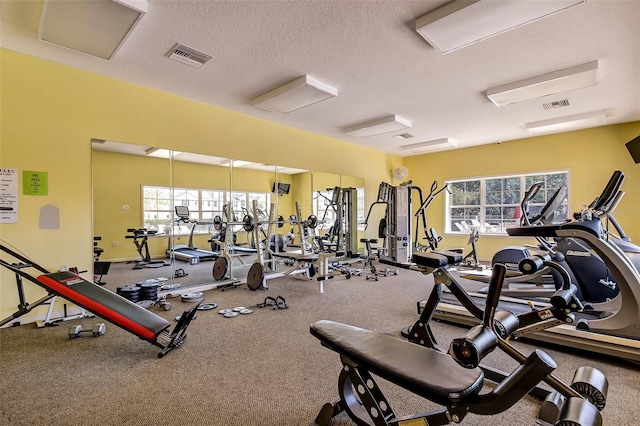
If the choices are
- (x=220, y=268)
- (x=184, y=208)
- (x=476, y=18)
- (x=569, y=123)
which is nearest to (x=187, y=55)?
(x=184, y=208)

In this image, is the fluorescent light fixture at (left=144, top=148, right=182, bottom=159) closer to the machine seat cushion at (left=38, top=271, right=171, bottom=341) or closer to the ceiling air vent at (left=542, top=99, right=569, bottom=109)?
the machine seat cushion at (left=38, top=271, right=171, bottom=341)

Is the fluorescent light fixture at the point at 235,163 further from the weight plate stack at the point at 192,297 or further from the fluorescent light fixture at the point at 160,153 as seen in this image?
the weight plate stack at the point at 192,297

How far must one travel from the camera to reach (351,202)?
7.43 meters

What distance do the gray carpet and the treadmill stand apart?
1.46 m

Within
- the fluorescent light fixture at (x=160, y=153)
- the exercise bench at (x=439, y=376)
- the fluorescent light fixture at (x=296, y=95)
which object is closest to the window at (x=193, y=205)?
the fluorescent light fixture at (x=160, y=153)

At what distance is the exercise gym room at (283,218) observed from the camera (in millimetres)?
1735

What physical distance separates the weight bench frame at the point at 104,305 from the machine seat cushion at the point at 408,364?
1576mm

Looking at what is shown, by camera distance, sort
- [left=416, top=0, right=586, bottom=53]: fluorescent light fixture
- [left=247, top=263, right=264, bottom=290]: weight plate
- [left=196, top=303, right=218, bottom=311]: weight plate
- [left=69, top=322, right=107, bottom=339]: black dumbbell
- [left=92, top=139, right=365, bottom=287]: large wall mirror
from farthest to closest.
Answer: [left=247, top=263, right=264, bottom=290]: weight plate
[left=92, top=139, right=365, bottom=287]: large wall mirror
[left=196, top=303, right=218, bottom=311]: weight plate
[left=69, top=322, right=107, bottom=339]: black dumbbell
[left=416, top=0, right=586, bottom=53]: fluorescent light fixture

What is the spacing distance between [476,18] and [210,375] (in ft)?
11.2

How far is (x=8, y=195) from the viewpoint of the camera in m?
3.10

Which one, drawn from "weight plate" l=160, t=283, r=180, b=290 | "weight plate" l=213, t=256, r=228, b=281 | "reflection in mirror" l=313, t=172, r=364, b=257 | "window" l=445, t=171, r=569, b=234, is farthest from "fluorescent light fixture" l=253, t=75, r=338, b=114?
"window" l=445, t=171, r=569, b=234

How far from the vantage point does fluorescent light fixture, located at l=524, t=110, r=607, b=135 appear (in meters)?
5.06

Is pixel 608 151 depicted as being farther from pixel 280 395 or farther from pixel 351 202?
pixel 280 395

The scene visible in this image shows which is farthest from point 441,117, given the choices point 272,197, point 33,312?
point 33,312
